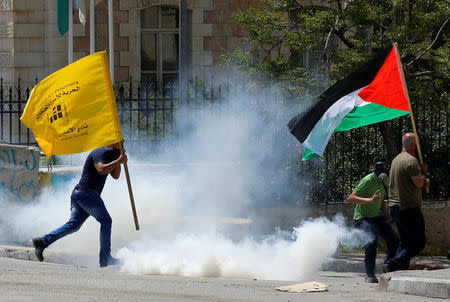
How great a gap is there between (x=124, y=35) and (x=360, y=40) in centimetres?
932

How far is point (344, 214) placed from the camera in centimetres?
1304

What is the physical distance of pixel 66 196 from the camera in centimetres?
1306

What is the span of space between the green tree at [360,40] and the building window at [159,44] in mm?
7924

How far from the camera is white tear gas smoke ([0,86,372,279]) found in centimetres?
1061

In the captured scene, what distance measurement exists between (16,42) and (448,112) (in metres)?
11.0

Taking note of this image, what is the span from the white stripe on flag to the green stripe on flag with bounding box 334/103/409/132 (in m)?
0.07

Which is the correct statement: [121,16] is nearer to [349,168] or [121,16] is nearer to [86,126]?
[349,168]

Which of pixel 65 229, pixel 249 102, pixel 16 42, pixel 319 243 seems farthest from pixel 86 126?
pixel 16 42

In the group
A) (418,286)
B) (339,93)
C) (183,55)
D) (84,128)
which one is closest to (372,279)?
(418,286)

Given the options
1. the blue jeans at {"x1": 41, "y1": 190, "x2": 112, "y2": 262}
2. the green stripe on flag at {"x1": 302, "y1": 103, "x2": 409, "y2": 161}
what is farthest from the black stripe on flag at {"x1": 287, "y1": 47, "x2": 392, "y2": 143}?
the blue jeans at {"x1": 41, "y1": 190, "x2": 112, "y2": 262}

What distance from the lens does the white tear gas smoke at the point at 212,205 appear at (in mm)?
10609

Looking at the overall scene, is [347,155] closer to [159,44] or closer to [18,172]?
[18,172]

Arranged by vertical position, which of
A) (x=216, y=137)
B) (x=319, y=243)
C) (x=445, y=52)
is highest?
(x=445, y=52)

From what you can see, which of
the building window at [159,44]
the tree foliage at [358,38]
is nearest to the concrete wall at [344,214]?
the tree foliage at [358,38]
